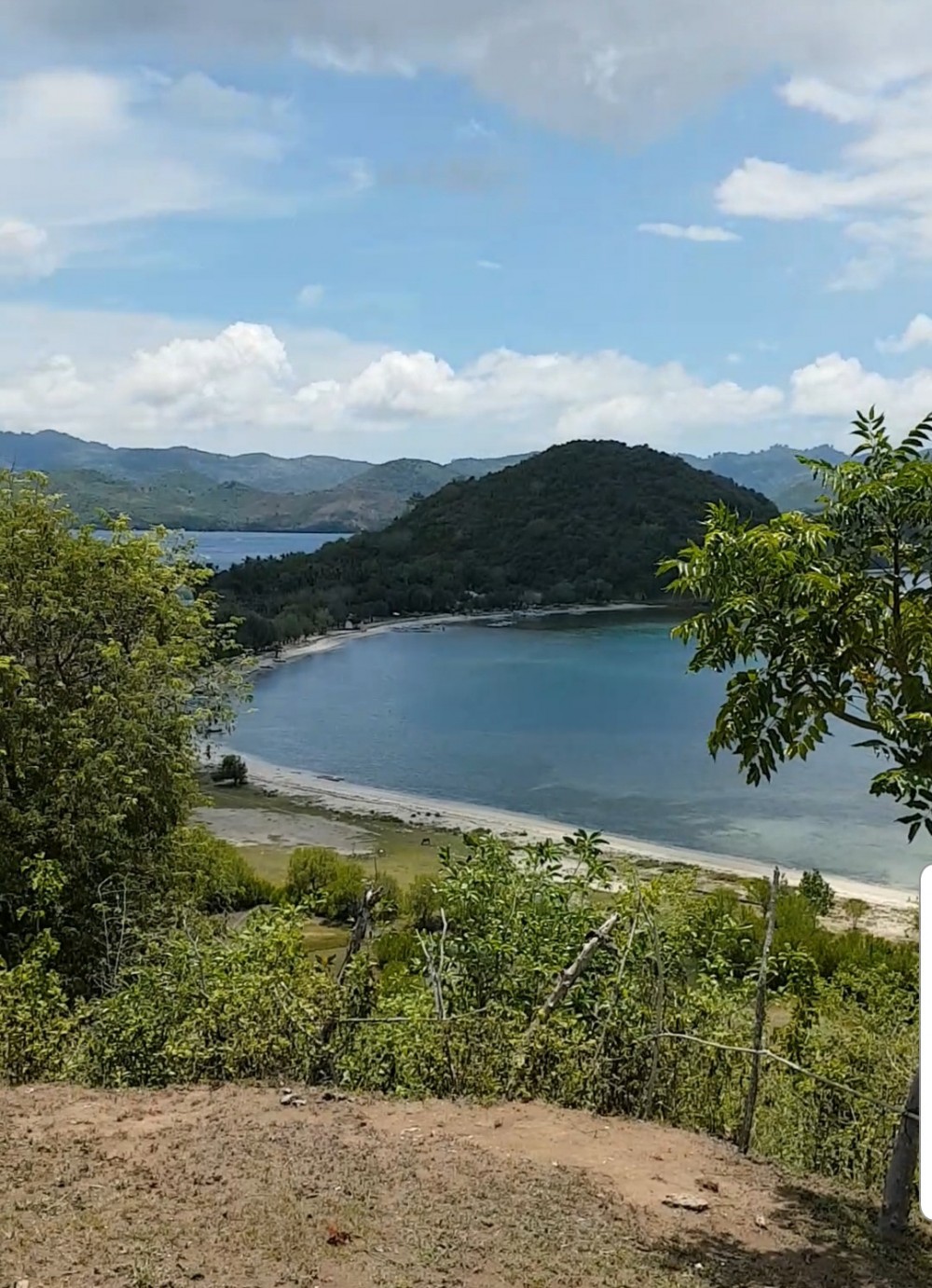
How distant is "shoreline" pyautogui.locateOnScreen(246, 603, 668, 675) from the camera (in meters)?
83.9

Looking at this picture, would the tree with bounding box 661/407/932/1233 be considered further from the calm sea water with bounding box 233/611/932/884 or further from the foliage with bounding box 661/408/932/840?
the calm sea water with bounding box 233/611/932/884

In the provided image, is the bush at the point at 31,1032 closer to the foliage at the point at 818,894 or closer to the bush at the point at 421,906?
the bush at the point at 421,906

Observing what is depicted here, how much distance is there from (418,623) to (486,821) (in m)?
63.9

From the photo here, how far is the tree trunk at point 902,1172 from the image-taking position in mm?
4875

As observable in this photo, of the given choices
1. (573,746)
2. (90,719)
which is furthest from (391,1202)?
(573,746)

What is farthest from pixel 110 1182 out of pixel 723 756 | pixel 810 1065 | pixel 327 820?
pixel 723 756

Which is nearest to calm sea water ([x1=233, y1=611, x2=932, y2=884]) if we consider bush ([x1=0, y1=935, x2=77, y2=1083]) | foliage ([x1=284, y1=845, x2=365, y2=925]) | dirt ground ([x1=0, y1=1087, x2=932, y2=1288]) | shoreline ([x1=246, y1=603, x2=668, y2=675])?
shoreline ([x1=246, y1=603, x2=668, y2=675])

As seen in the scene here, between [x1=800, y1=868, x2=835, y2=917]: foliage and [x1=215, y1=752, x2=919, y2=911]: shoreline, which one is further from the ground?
[x1=800, y1=868, x2=835, y2=917]: foliage

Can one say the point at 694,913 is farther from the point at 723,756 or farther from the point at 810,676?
the point at 723,756

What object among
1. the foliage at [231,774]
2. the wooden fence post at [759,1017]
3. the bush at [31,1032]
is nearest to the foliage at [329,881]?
the foliage at [231,774]

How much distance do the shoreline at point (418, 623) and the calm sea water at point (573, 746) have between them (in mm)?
2146

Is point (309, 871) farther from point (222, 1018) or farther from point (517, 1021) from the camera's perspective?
point (517, 1021)

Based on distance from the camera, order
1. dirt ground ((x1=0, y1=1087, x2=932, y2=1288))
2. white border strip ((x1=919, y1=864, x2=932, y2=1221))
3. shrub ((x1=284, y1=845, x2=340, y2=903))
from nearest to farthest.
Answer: white border strip ((x1=919, y1=864, x2=932, y2=1221)), dirt ground ((x1=0, y1=1087, x2=932, y2=1288)), shrub ((x1=284, y1=845, x2=340, y2=903))

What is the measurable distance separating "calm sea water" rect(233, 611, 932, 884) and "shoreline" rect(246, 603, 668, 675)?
7.04ft
